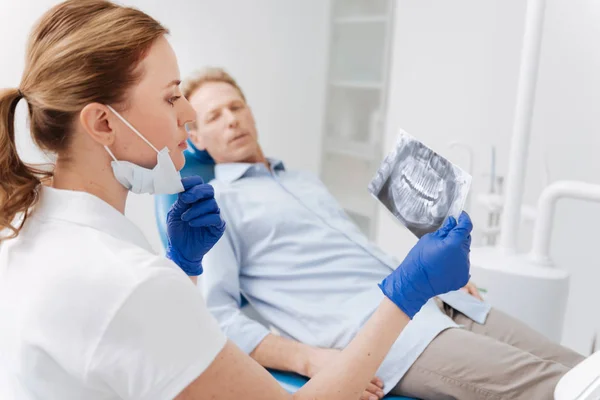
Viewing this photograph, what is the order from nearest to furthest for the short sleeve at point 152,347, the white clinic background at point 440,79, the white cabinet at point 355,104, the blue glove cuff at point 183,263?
the short sleeve at point 152,347, the blue glove cuff at point 183,263, the white clinic background at point 440,79, the white cabinet at point 355,104

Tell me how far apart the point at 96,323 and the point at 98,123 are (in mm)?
288

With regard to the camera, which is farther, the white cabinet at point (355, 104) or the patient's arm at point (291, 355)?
the white cabinet at point (355, 104)

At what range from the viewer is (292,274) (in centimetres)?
143

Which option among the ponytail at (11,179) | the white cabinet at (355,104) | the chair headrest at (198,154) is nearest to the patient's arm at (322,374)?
the ponytail at (11,179)

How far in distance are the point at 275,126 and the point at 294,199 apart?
57.0 inches

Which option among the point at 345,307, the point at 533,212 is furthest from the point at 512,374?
the point at 533,212

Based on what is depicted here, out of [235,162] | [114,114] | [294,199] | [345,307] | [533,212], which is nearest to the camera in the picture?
[114,114]

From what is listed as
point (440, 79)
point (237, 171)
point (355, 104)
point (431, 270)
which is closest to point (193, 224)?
point (431, 270)

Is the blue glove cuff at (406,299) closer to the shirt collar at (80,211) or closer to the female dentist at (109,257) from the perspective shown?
the female dentist at (109,257)

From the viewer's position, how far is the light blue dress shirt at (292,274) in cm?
133

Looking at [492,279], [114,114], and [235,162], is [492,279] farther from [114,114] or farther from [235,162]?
[114,114]

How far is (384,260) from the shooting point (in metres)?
1.49

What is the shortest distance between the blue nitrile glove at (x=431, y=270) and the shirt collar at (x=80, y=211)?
0.44 metres

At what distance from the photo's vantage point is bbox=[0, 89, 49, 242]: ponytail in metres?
0.79
